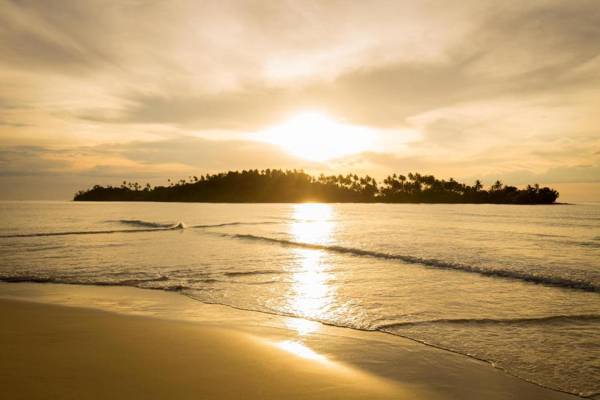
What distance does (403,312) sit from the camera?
9805mm

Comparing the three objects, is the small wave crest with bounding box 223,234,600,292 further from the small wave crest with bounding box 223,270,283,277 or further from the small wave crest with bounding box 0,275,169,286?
the small wave crest with bounding box 0,275,169,286

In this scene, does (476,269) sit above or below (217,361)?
below

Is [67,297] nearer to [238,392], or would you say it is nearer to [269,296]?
[269,296]

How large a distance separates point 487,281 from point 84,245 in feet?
77.1

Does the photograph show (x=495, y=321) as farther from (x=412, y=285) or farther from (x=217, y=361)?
(x=217, y=361)

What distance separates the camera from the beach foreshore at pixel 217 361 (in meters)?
4.77

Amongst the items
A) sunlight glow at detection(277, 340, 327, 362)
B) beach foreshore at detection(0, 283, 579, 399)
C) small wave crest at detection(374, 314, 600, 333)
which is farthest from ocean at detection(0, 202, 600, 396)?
sunlight glow at detection(277, 340, 327, 362)

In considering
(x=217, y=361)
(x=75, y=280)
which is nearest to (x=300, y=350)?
(x=217, y=361)

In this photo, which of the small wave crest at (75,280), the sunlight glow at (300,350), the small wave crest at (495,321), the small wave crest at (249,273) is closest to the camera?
the sunlight glow at (300,350)

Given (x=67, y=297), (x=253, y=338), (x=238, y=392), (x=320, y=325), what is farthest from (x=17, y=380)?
(x=67, y=297)

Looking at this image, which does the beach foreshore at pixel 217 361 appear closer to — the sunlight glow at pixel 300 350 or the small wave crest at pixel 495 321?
the sunlight glow at pixel 300 350

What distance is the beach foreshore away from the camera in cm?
477

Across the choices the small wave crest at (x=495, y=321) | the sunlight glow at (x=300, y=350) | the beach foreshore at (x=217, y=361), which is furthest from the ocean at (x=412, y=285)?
the sunlight glow at (x=300, y=350)

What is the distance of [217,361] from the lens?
588 cm
